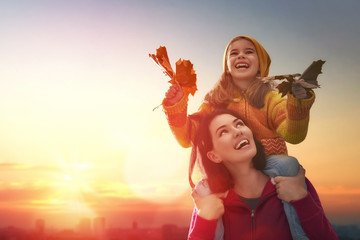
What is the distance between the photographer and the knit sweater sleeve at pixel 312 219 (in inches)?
112

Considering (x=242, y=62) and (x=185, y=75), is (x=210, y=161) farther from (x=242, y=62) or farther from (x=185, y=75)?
(x=242, y=62)

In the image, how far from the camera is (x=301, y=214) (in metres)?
2.87

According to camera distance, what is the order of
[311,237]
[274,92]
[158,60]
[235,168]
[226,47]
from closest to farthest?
[311,237] → [235,168] → [158,60] → [274,92] → [226,47]

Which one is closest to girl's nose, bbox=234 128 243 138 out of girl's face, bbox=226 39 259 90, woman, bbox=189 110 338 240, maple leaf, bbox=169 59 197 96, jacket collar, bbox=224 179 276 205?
woman, bbox=189 110 338 240

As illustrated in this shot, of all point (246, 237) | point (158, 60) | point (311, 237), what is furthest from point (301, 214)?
point (158, 60)

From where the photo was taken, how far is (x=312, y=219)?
9.32 feet

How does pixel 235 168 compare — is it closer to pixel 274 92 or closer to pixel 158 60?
pixel 274 92

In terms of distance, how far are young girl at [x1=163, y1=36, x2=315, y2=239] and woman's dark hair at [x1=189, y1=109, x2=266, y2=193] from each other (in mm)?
110

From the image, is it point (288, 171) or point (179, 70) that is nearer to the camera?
point (288, 171)

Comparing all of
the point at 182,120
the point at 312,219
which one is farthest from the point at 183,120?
the point at 312,219

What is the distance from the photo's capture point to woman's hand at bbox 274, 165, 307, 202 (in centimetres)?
289

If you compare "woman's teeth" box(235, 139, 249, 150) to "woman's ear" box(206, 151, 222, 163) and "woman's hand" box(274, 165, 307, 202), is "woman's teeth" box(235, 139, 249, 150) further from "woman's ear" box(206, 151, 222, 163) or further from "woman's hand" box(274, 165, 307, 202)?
"woman's hand" box(274, 165, 307, 202)

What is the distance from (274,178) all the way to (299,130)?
1.62ft

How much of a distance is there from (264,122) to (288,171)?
60 cm
